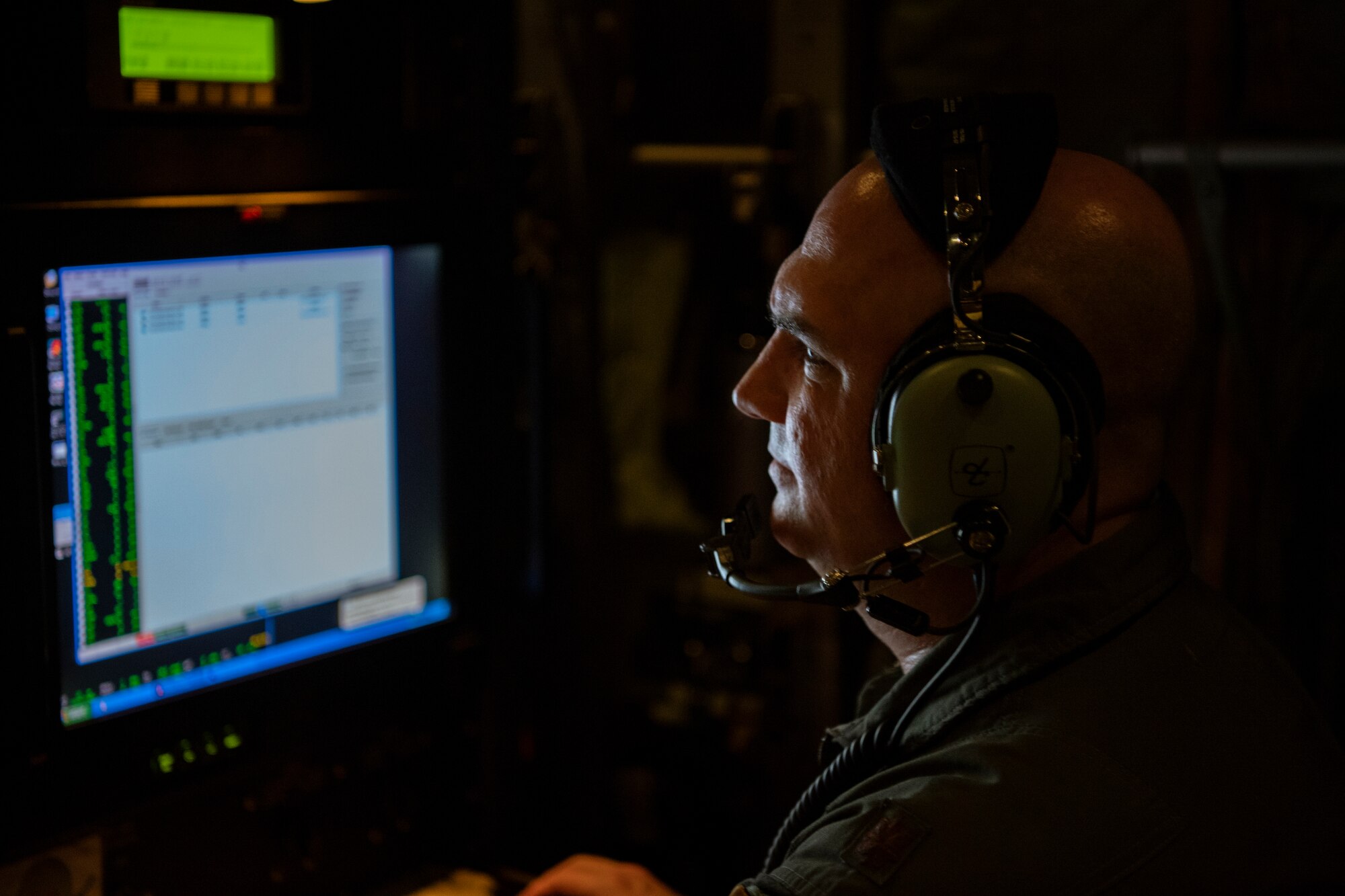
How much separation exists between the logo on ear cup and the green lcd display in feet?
2.29

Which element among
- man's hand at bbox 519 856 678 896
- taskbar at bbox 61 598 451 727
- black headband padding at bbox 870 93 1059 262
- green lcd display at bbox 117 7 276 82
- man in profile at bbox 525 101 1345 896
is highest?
green lcd display at bbox 117 7 276 82

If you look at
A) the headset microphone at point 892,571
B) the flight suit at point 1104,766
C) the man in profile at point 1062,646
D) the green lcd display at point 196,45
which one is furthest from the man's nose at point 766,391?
the green lcd display at point 196,45

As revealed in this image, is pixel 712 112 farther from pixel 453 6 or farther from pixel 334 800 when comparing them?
pixel 334 800

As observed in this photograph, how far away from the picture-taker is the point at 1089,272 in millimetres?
883

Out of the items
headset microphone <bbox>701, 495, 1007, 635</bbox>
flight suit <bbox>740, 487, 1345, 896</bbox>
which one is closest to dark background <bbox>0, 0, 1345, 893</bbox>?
headset microphone <bbox>701, 495, 1007, 635</bbox>

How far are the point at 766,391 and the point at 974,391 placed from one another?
0.81 feet

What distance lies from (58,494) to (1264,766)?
90 cm

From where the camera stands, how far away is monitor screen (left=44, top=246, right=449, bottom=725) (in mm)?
974

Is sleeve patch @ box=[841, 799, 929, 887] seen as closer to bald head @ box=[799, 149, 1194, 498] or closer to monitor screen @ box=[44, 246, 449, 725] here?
bald head @ box=[799, 149, 1194, 498]

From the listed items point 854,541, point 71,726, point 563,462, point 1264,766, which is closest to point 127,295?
point 71,726

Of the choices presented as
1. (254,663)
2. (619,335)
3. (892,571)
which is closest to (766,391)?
(892,571)

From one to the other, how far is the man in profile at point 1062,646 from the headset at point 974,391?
3cm

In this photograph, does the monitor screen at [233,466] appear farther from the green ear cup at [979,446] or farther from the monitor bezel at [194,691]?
the green ear cup at [979,446]

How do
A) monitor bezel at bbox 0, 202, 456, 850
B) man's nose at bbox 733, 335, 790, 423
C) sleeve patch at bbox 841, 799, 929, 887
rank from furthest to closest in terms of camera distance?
man's nose at bbox 733, 335, 790, 423
monitor bezel at bbox 0, 202, 456, 850
sleeve patch at bbox 841, 799, 929, 887
